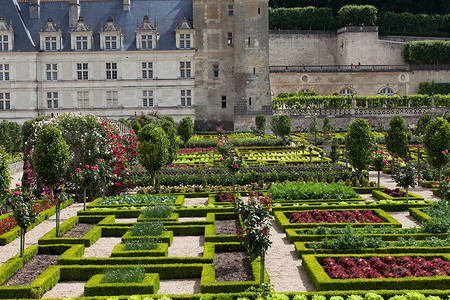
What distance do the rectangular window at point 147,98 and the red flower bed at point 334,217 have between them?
2786cm

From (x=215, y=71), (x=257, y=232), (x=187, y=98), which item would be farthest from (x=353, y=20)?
(x=257, y=232)

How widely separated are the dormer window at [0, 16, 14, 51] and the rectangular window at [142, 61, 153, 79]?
10448mm

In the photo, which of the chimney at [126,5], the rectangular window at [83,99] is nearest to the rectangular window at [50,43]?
the rectangular window at [83,99]

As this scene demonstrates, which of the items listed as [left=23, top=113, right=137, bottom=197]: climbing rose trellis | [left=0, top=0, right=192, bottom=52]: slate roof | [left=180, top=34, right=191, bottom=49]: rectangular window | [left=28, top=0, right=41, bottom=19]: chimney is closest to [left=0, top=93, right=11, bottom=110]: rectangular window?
[left=0, top=0, right=192, bottom=52]: slate roof

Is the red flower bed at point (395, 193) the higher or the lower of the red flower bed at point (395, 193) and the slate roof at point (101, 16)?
the lower

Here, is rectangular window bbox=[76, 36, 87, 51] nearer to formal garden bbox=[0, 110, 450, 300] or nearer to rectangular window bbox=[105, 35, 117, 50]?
rectangular window bbox=[105, 35, 117, 50]

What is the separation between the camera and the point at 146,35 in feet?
135

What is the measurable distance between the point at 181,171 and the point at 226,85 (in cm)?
2215

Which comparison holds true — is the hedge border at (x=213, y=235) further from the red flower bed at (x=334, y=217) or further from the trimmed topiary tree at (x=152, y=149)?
the trimmed topiary tree at (x=152, y=149)

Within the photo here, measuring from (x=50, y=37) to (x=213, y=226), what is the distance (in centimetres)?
3156

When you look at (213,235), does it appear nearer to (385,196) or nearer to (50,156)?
(50,156)

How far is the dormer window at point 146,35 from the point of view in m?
41.0

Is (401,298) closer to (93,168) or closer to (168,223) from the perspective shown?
(168,223)

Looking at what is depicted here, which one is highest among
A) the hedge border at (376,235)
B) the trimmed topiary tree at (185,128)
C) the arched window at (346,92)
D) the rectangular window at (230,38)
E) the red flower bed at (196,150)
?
the rectangular window at (230,38)
